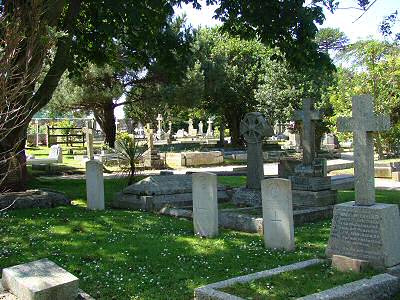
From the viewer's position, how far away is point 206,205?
346 inches

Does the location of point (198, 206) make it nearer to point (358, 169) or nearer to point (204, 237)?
point (204, 237)

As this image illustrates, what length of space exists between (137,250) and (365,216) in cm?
330

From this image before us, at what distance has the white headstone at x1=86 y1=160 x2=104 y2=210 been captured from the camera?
11516mm

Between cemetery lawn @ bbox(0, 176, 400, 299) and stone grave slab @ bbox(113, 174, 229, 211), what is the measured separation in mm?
1274

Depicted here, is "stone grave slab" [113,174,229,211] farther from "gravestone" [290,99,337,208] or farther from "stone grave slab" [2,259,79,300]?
"stone grave slab" [2,259,79,300]

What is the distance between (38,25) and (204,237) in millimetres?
4822

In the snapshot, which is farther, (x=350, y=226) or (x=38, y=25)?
(x=350, y=226)

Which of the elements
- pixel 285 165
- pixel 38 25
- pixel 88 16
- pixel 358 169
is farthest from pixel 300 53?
pixel 38 25

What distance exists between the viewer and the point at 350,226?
6.40 metres

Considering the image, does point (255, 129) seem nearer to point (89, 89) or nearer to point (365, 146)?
point (365, 146)

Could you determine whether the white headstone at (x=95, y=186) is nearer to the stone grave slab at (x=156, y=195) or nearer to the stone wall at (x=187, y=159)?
the stone grave slab at (x=156, y=195)

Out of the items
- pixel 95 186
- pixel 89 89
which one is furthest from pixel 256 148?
pixel 89 89

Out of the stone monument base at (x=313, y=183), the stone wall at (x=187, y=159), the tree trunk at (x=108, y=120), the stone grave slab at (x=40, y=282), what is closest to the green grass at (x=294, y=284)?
the stone grave slab at (x=40, y=282)

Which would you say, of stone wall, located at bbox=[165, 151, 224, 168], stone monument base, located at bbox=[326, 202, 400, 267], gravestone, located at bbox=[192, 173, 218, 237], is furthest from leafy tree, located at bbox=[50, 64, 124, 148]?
stone monument base, located at bbox=[326, 202, 400, 267]
